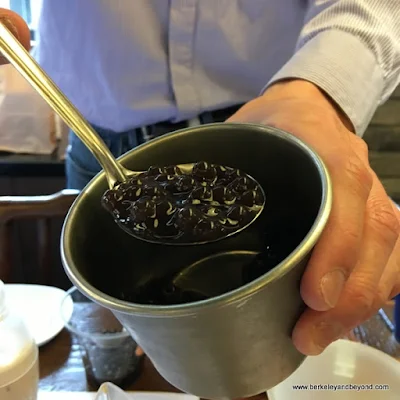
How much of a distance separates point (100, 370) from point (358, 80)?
0.32m

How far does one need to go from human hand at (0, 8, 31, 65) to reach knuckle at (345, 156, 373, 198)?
22 cm

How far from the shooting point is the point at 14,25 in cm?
42

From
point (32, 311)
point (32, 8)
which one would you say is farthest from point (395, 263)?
point (32, 8)

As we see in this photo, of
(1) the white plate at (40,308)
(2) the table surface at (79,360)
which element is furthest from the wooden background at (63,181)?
(2) the table surface at (79,360)

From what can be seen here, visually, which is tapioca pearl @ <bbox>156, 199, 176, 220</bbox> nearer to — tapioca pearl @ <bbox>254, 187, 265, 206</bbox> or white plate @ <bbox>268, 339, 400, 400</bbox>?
tapioca pearl @ <bbox>254, 187, 265, 206</bbox>

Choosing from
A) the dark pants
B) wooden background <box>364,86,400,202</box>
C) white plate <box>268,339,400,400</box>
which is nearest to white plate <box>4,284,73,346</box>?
the dark pants

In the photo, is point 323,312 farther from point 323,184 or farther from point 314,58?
point 314,58

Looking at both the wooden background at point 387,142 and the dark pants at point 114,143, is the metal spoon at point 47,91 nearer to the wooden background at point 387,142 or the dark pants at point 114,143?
the dark pants at point 114,143

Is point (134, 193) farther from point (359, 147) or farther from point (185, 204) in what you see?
point (359, 147)

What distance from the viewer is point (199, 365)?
0.30m

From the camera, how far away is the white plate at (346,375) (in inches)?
20.6

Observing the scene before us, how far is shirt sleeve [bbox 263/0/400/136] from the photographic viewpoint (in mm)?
475

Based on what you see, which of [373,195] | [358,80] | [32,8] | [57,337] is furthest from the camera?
[32,8]

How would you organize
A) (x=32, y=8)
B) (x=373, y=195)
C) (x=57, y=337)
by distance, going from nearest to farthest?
1. (x=373, y=195)
2. (x=57, y=337)
3. (x=32, y=8)
